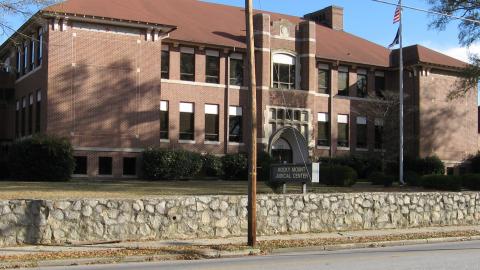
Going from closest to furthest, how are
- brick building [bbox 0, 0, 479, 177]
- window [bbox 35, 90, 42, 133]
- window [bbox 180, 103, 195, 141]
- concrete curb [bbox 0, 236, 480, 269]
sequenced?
concrete curb [bbox 0, 236, 480, 269]
brick building [bbox 0, 0, 479, 177]
window [bbox 35, 90, 42, 133]
window [bbox 180, 103, 195, 141]

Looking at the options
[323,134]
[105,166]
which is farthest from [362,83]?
[105,166]

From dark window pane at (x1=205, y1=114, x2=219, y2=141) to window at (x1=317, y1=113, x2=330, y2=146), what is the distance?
Result: 859cm

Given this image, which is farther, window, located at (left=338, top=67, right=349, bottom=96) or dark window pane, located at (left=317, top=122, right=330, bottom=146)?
window, located at (left=338, top=67, right=349, bottom=96)

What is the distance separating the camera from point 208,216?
57.9 ft

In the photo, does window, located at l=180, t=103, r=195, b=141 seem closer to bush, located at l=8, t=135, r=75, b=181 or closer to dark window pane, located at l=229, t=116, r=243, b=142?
dark window pane, located at l=229, t=116, r=243, b=142

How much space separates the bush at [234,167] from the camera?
39375 millimetres

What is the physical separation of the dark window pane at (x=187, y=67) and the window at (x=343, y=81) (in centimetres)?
1246

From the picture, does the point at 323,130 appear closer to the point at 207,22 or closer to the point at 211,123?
the point at 211,123

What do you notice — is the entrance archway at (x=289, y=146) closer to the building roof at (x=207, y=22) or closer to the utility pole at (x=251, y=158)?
the building roof at (x=207, y=22)

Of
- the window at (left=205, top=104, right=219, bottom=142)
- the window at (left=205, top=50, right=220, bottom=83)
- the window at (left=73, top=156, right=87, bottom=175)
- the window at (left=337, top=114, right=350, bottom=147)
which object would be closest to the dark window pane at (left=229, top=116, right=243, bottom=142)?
the window at (left=205, top=104, right=219, bottom=142)

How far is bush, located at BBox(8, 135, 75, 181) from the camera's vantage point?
31688 millimetres

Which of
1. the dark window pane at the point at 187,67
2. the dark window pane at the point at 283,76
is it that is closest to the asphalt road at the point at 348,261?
the dark window pane at the point at 187,67

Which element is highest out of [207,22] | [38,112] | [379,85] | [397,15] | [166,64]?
[207,22]

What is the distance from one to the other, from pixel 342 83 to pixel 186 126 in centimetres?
1378
